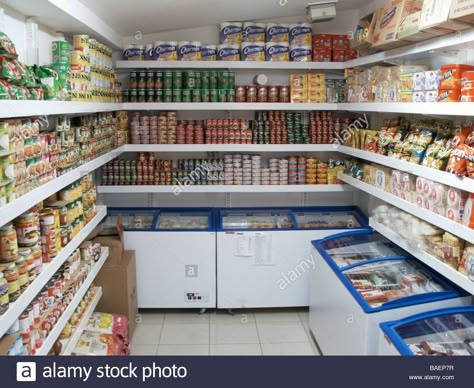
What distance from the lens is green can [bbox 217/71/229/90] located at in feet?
16.0

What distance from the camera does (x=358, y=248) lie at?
4.38 m

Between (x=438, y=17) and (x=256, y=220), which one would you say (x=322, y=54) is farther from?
(x=438, y=17)

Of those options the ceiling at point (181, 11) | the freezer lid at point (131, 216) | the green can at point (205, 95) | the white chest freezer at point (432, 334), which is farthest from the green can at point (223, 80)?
the white chest freezer at point (432, 334)

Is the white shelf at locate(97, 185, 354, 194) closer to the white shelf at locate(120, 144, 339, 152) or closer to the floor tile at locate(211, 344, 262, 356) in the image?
the white shelf at locate(120, 144, 339, 152)

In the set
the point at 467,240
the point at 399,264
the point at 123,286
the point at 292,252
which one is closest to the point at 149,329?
the point at 123,286

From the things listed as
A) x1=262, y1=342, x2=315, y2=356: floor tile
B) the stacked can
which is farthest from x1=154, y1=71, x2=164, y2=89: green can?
x1=262, y1=342, x2=315, y2=356: floor tile

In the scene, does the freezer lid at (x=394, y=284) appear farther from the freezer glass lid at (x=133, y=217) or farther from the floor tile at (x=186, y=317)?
the freezer glass lid at (x=133, y=217)

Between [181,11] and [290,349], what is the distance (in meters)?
2.94

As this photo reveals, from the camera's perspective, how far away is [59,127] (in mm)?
3039

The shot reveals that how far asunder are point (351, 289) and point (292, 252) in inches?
57.7

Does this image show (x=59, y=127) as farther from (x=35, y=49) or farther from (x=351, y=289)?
(x=351, y=289)

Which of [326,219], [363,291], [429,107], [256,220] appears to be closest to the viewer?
[429,107]

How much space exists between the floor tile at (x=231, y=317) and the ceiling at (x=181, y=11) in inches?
109

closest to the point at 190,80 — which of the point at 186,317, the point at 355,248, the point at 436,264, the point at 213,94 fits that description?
the point at 213,94
